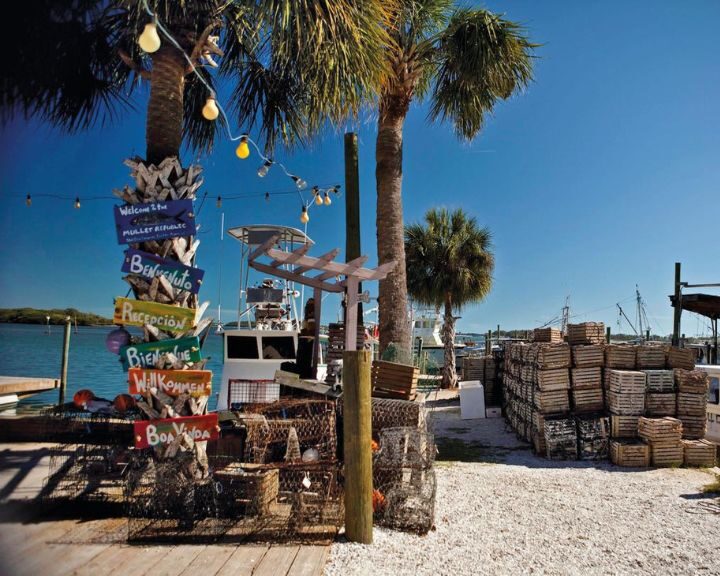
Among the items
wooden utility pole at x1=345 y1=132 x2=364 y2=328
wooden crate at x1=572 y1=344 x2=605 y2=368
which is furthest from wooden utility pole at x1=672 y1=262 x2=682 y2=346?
wooden utility pole at x1=345 y1=132 x2=364 y2=328

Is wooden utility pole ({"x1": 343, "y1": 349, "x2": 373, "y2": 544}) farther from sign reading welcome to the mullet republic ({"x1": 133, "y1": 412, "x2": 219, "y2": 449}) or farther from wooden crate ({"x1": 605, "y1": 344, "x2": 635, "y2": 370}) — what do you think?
wooden crate ({"x1": 605, "y1": 344, "x2": 635, "y2": 370})

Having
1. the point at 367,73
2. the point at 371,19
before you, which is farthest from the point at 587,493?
the point at 371,19

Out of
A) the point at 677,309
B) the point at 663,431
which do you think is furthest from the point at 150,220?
the point at 677,309

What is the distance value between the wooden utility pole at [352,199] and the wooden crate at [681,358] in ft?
21.6

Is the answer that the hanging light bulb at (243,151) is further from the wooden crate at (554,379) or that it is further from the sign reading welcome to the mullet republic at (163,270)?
the wooden crate at (554,379)

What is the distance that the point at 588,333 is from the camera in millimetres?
9812

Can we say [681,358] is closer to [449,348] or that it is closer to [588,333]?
[588,333]

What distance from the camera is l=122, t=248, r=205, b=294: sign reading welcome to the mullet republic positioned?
4664 mm

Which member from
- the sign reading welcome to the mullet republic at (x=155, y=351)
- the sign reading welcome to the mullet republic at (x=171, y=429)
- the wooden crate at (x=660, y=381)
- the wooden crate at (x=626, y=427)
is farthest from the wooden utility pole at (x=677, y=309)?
the sign reading welcome to the mullet republic at (x=155, y=351)

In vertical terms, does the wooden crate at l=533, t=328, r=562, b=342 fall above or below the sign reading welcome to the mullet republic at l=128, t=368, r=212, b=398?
above

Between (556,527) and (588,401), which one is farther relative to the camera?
(588,401)

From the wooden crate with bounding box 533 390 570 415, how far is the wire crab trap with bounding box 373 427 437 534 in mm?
4628

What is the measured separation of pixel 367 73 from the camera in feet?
19.6

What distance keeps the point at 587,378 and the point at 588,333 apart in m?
0.86
